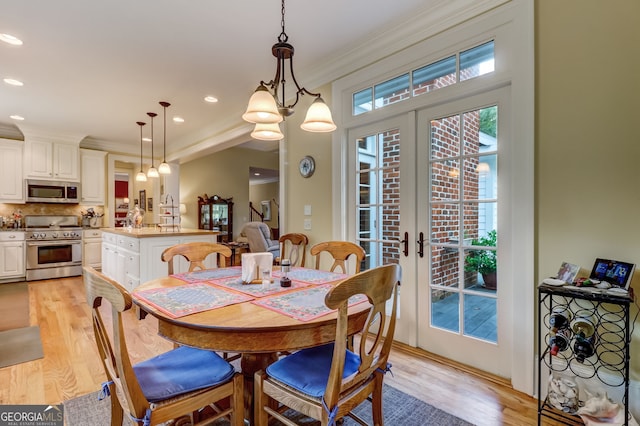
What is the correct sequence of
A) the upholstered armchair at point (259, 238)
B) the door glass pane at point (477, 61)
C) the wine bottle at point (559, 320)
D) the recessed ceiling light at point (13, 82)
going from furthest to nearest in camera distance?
1. the upholstered armchair at point (259, 238)
2. the recessed ceiling light at point (13, 82)
3. the door glass pane at point (477, 61)
4. the wine bottle at point (559, 320)

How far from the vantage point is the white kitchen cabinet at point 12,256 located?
5.24 meters

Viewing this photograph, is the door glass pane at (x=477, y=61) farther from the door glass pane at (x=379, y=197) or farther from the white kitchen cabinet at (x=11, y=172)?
the white kitchen cabinet at (x=11, y=172)

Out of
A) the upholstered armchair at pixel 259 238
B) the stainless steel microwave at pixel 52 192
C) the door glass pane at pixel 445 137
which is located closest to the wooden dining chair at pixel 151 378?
the door glass pane at pixel 445 137

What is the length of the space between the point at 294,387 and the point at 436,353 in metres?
1.71

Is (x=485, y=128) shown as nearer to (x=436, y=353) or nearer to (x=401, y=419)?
(x=436, y=353)

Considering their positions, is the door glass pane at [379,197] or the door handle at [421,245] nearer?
the door handle at [421,245]

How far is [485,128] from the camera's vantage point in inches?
90.5

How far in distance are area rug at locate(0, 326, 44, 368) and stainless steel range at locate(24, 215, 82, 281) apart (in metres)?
2.97

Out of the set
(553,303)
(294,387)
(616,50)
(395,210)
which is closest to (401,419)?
(294,387)

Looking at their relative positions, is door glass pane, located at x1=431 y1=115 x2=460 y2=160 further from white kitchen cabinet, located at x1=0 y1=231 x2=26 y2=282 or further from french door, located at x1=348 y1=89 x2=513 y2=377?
white kitchen cabinet, located at x1=0 y1=231 x2=26 y2=282

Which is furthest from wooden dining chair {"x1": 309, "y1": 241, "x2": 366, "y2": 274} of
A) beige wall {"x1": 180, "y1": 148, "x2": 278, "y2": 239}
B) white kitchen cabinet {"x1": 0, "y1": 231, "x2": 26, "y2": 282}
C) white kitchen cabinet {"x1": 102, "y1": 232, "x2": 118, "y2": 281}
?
white kitchen cabinet {"x1": 0, "y1": 231, "x2": 26, "y2": 282}

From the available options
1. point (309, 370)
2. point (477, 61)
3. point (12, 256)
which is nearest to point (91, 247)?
point (12, 256)

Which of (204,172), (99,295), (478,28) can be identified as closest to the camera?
(99,295)

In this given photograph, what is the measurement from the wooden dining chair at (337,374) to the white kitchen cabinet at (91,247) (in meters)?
6.20
